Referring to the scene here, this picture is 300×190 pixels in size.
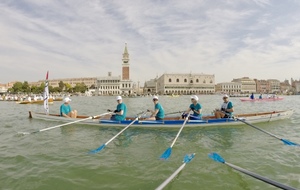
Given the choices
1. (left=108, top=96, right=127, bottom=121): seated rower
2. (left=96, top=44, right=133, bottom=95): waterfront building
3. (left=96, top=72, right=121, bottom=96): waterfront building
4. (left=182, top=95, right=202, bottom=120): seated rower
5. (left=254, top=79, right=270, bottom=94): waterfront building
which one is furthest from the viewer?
(left=254, top=79, right=270, bottom=94): waterfront building

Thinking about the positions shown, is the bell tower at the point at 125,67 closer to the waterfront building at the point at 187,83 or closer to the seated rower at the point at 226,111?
the waterfront building at the point at 187,83

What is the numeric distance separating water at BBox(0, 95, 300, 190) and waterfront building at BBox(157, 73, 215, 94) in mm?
124285

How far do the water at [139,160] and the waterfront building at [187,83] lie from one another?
124m

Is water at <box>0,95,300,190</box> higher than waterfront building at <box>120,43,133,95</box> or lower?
lower

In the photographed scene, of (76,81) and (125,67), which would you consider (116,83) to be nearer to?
(125,67)

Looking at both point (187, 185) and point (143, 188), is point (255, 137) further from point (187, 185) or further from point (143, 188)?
point (143, 188)

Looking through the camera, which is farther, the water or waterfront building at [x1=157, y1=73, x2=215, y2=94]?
waterfront building at [x1=157, y1=73, x2=215, y2=94]

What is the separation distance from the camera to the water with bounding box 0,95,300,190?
4938mm

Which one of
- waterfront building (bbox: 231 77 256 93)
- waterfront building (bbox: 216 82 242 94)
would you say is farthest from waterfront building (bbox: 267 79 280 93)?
waterfront building (bbox: 216 82 242 94)

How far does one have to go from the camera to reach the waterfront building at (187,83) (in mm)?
135250

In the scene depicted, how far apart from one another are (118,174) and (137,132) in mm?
5011

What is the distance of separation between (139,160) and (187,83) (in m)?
135

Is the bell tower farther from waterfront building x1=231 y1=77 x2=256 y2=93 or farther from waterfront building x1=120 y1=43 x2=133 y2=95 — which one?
waterfront building x1=231 y1=77 x2=256 y2=93

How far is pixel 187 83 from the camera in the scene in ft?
456
